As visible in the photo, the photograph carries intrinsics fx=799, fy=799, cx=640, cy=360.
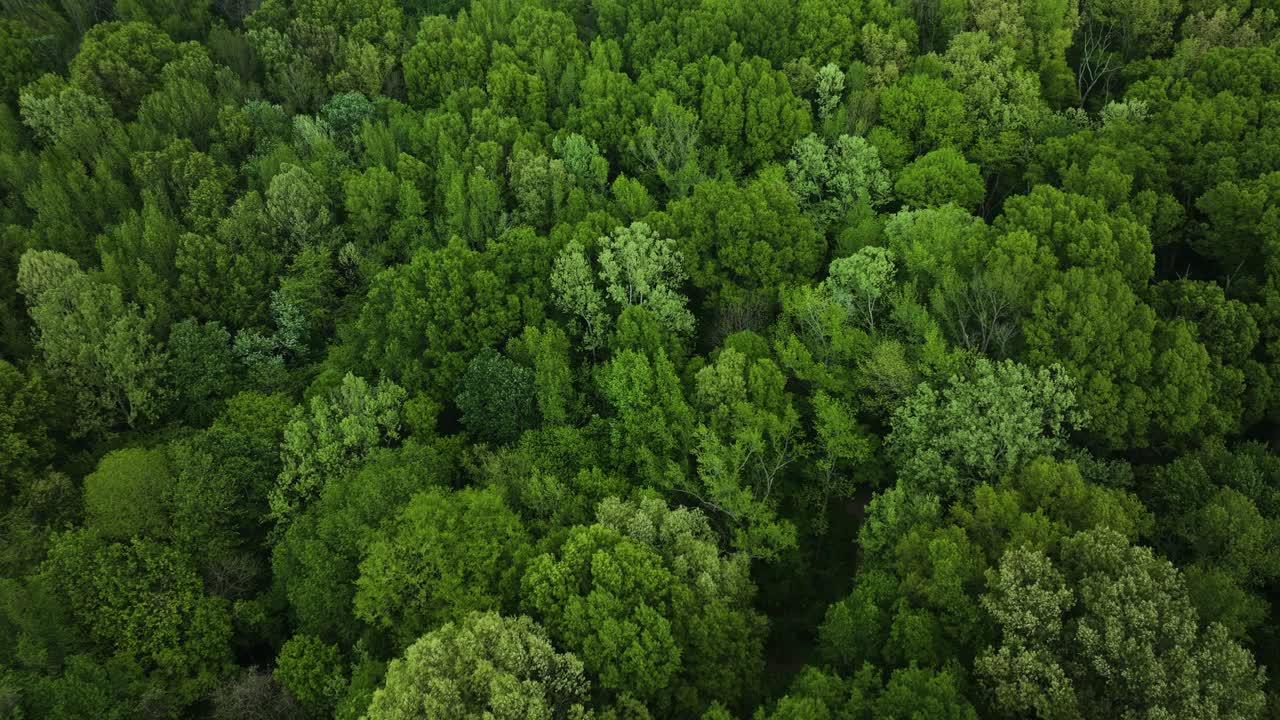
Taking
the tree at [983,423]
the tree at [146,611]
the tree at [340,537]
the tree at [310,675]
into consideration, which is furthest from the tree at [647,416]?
the tree at [146,611]

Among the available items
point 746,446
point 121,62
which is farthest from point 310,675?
point 121,62

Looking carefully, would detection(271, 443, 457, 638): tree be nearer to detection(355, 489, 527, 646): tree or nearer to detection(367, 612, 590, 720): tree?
detection(355, 489, 527, 646): tree

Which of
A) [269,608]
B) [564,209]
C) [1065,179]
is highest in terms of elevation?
[1065,179]

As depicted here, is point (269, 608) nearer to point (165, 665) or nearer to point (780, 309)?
point (165, 665)

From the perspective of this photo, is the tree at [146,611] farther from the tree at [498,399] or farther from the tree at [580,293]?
the tree at [580,293]

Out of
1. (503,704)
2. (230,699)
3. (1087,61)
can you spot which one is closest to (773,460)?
(503,704)

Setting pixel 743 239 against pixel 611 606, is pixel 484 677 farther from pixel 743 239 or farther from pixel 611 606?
pixel 743 239

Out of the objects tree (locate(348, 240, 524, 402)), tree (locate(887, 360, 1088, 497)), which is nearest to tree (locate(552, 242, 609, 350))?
tree (locate(348, 240, 524, 402))
